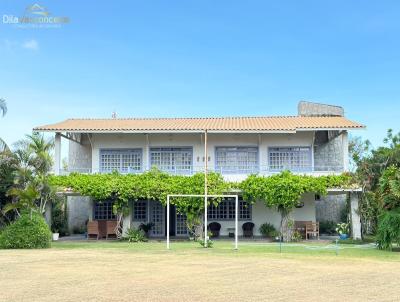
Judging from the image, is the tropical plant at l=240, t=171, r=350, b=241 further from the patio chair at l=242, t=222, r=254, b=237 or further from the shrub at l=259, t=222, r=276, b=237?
the patio chair at l=242, t=222, r=254, b=237

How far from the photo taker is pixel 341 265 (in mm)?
15000

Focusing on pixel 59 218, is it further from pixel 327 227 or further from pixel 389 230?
pixel 389 230

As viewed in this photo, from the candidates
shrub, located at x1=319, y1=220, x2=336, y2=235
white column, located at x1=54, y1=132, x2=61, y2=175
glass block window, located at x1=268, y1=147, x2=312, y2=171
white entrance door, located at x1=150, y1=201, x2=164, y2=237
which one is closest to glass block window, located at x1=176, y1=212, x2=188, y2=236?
white entrance door, located at x1=150, y1=201, x2=164, y2=237

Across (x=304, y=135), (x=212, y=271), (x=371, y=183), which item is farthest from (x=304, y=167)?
(x=212, y=271)

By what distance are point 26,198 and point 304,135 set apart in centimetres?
1424

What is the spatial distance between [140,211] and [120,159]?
2.95 m

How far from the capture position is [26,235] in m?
20.2

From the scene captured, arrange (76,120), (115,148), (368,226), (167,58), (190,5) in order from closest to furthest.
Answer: (190,5)
(167,58)
(368,226)
(115,148)
(76,120)

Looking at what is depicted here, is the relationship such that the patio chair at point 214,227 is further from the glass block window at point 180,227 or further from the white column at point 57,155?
the white column at point 57,155

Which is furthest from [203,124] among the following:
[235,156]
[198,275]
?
[198,275]

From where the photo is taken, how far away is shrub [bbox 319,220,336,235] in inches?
1146

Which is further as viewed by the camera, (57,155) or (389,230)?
(57,155)

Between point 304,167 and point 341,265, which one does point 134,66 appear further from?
point 341,265

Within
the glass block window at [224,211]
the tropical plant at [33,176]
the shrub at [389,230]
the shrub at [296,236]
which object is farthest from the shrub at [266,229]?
the tropical plant at [33,176]
